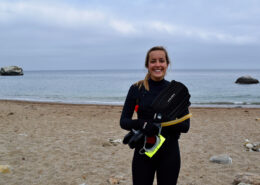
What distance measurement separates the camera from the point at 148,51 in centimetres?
285

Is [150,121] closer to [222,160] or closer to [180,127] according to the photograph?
[180,127]

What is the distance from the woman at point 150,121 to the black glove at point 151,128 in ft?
0.25

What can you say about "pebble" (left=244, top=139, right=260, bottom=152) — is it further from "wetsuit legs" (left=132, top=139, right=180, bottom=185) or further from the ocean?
"wetsuit legs" (left=132, top=139, right=180, bottom=185)

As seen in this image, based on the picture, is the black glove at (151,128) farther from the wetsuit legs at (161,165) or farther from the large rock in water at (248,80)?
the large rock in water at (248,80)

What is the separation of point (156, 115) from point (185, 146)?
223 inches

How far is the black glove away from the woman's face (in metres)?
0.53

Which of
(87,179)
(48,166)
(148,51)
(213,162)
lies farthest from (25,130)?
(148,51)

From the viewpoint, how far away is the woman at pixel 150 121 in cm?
264

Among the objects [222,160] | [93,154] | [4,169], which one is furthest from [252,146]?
[4,169]

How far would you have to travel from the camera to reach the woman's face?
2730 millimetres

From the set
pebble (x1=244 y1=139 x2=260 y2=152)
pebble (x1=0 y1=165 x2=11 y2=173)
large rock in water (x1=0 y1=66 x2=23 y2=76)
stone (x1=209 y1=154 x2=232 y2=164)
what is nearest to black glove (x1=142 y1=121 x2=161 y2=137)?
pebble (x1=0 y1=165 x2=11 y2=173)

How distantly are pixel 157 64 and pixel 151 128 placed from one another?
0.68 m

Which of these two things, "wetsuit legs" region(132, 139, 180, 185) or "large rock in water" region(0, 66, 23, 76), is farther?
"large rock in water" region(0, 66, 23, 76)

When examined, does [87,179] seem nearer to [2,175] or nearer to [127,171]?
[127,171]
